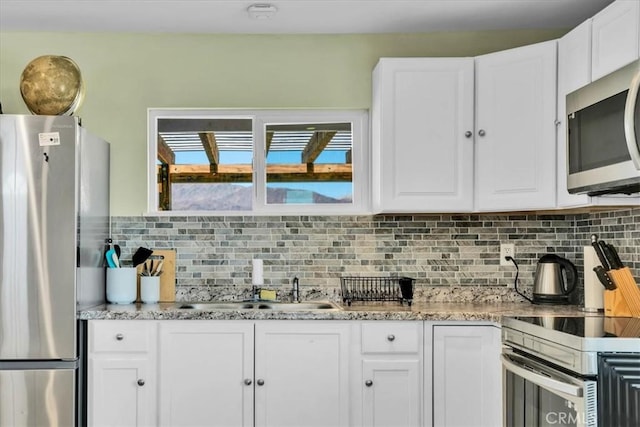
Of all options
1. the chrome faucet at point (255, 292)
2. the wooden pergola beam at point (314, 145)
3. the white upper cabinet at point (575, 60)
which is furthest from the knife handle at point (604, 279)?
the chrome faucet at point (255, 292)

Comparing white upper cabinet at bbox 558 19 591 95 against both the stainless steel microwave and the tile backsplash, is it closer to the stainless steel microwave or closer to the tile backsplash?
the stainless steel microwave

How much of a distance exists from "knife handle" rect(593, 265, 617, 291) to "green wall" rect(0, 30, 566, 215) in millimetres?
1329

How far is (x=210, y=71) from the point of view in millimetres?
3467

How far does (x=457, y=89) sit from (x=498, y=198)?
1.87 ft

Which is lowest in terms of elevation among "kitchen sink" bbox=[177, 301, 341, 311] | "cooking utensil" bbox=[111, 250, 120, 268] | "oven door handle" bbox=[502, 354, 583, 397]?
"oven door handle" bbox=[502, 354, 583, 397]

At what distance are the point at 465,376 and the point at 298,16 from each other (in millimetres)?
1893

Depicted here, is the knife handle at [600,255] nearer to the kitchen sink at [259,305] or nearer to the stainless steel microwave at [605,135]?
the stainless steel microwave at [605,135]

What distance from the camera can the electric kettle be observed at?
3.19 meters

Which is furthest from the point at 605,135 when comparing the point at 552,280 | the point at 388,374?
the point at 388,374

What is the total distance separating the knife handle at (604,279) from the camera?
2750mm

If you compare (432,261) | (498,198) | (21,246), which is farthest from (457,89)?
(21,246)

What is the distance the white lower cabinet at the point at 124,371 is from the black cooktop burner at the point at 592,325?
5.37 ft

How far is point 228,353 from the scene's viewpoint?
114 inches

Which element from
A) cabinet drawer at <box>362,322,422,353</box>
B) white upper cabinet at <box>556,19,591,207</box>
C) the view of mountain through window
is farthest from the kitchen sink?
white upper cabinet at <box>556,19,591,207</box>
